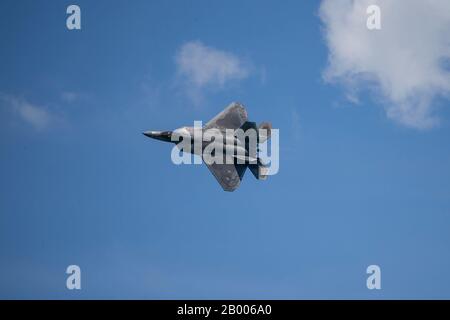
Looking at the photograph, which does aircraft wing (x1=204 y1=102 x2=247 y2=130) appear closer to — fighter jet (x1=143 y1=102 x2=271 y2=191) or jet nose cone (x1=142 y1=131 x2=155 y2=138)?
A: fighter jet (x1=143 y1=102 x2=271 y2=191)

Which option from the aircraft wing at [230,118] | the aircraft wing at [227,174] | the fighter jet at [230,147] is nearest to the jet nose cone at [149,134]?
the fighter jet at [230,147]

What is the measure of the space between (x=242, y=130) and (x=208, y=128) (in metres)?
4.89

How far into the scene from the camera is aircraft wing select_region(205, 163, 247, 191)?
78.6 metres

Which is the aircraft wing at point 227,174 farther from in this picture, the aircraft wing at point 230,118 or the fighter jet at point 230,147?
the aircraft wing at point 230,118

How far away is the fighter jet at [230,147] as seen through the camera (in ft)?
258

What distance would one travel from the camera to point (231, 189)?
3091 inches

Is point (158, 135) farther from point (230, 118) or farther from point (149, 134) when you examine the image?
point (230, 118)

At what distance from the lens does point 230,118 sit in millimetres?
84000

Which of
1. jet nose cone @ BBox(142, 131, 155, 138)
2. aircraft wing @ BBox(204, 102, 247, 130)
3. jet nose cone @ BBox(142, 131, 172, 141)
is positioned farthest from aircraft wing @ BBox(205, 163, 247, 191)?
jet nose cone @ BBox(142, 131, 155, 138)

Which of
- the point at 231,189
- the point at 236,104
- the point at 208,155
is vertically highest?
the point at 236,104

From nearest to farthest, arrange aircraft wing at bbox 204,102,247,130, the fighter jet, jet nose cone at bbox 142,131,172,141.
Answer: jet nose cone at bbox 142,131,172,141, the fighter jet, aircraft wing at bbox 204,102,247,130
